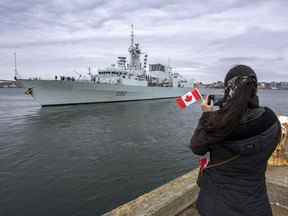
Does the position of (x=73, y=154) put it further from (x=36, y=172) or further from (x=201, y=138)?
(x=201, y=138)

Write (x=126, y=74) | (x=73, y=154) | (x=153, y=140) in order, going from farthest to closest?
(x=126, y=74) < (x=153, y=140) < (x=73, y=154)

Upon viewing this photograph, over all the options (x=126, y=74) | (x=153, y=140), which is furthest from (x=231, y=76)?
(x=126, y=74)


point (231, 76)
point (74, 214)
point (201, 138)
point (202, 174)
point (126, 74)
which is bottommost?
point (74, 214)

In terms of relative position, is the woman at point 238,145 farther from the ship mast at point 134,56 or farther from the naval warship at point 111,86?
the ship mast at point 134,56

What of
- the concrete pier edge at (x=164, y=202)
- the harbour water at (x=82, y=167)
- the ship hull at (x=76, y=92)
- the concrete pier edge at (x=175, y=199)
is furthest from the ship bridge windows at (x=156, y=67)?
the concrete pier edge at (x=164, y=202)

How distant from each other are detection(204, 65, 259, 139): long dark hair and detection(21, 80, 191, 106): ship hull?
29.2 metres

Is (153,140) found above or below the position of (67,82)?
below

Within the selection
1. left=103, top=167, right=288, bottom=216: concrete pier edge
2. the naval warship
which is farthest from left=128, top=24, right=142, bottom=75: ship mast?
left=103, top=167, right=288, bottom=216: concrete pier edge

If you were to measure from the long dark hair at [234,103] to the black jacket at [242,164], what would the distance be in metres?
0.06

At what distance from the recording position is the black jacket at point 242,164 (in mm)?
1362

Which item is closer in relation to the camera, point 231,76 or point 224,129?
point 224,129

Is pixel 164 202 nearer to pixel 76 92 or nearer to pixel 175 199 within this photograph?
pixel 175 199

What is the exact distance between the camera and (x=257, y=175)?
1473 millimetres

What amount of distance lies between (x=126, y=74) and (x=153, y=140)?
2620 cm
